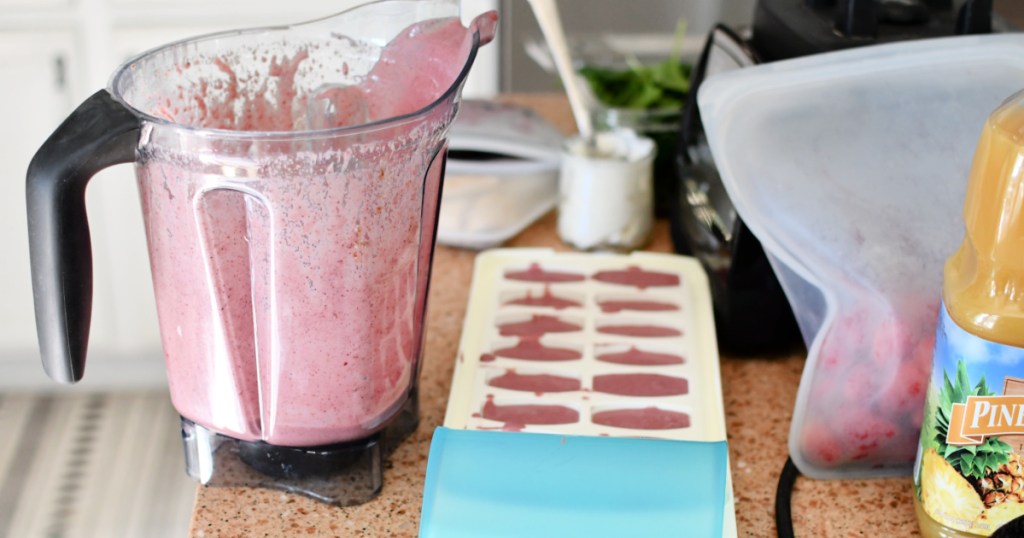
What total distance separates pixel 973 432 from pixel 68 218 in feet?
1.62

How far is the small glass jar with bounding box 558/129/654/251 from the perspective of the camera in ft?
2.99

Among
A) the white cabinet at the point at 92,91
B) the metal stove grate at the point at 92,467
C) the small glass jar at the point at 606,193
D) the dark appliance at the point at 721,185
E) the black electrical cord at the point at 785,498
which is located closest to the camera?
the black electrical cord at the point at 785,498

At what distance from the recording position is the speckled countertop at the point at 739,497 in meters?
0.62

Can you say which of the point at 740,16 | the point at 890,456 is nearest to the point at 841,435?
the point at 890,456

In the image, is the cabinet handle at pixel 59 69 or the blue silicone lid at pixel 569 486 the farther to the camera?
the cabinet handle at pixel 59 69

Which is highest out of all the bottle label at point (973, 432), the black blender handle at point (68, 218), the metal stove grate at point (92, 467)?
the black blender handle at point (68, 218)

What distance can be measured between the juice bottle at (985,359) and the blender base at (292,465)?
34cm

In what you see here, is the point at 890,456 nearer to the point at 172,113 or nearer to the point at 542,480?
the point at 542,480

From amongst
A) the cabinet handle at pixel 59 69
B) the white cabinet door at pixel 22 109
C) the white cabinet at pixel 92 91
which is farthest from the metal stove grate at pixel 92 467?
the cabinet handle at pixel 59 69

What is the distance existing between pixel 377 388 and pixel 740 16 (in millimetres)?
1409

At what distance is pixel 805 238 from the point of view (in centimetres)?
65

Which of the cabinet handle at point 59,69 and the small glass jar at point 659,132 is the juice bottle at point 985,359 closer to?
the small glass jar at point 659,132

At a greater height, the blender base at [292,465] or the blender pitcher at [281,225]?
the blender pitcher at [281,225]

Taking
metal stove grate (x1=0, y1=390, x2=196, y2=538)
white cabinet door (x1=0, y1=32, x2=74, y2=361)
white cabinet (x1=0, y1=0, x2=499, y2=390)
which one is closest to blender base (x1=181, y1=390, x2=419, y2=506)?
metal stove grate (x1=0, y1=390, x2=196, y2=538)
